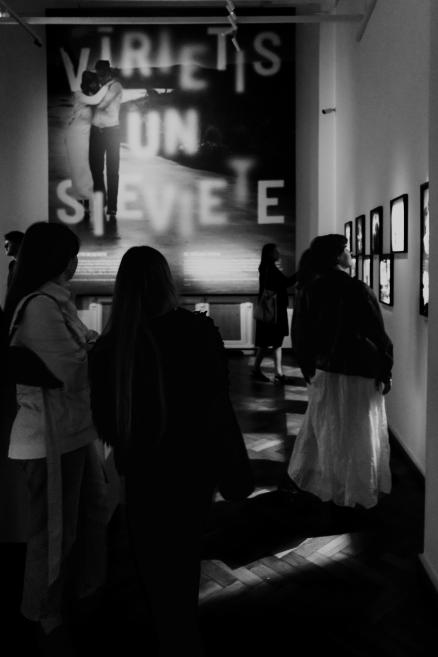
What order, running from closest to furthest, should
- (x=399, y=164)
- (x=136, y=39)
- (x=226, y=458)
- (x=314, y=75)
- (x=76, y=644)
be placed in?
(x=226, y=458) → (x=76, y=644) → (x=399, y=164) → (x=314, y=75) → (x=136, y=39)

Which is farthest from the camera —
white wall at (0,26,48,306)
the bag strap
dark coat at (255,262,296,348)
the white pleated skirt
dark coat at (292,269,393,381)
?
white wall at (0,26,48,306)

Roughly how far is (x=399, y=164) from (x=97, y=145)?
7.64 meters

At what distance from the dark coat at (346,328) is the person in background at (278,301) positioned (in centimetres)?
405

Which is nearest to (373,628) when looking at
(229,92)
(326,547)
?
(326,547)

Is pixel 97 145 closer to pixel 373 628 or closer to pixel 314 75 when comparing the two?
pixel 314 75

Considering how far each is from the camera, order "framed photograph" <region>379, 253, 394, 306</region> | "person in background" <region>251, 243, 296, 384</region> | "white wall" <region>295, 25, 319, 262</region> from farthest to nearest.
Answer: "white wall" <region>295, 25, 319, 262</region>, "person in background" <region>251, 243, 296, 384</region>, "framed photograph" <region>379, 253, 394, 306</region>

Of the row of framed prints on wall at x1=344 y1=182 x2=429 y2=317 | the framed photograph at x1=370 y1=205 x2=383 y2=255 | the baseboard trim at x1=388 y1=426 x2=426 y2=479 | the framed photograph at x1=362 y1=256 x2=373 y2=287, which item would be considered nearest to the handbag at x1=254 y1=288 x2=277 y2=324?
the row of framed prints on wall at x1=344 y1=182 x2=429 y2=317

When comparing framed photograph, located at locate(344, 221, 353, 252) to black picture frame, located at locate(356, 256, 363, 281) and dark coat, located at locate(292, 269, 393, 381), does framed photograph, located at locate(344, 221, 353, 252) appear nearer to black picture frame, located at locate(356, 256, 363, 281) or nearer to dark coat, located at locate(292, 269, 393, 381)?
black picture frame, located at locate(356, 256, 363, 281)

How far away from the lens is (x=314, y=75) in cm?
1074

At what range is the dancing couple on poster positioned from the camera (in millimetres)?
11680

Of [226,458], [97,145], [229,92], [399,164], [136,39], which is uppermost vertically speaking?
[136,39]

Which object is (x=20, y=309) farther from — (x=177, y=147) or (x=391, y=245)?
(x=177, y=147)

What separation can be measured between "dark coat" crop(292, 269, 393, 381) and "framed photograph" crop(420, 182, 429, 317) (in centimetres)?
80

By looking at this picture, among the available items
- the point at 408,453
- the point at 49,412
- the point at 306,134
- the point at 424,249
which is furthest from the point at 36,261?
the point at 306,134
